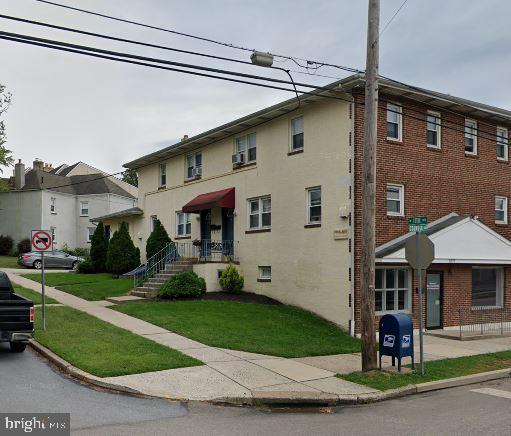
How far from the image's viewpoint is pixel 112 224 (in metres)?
33.8

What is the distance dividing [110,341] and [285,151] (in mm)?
9847

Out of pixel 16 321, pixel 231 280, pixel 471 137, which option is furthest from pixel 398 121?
pixel 16 321

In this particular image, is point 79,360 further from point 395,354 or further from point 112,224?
point 112,224

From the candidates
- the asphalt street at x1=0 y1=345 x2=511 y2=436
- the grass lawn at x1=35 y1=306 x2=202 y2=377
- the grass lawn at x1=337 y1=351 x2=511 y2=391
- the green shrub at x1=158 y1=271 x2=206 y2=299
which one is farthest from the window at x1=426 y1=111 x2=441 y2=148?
the grass lawn at x1=35 y1=306 x2=202 y2=377

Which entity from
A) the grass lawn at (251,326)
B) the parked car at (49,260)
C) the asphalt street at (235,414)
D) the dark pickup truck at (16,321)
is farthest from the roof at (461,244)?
the parked car at (49,260)

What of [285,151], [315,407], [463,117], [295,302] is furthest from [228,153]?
[315,407]

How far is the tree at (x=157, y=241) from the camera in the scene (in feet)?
80.5

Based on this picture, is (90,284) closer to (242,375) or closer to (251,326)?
(251,326)

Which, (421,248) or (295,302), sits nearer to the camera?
(421,248)

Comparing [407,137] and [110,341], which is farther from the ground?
[407,137]

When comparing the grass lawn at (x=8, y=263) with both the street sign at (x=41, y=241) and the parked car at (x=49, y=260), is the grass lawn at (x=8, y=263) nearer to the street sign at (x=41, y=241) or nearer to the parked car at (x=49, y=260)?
the parked car at (x=49, y=260)

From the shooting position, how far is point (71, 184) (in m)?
49.7

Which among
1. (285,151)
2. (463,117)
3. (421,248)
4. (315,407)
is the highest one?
(463,117)

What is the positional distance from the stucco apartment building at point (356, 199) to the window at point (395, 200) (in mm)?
34
